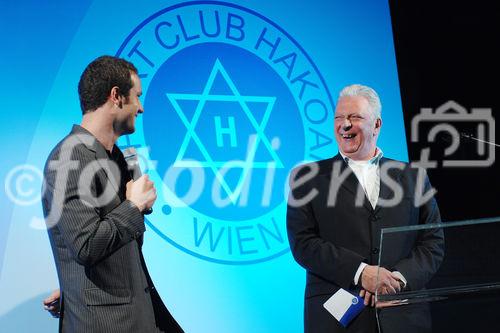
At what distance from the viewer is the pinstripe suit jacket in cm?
181

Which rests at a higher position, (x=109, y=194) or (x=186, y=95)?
(x=186, y=95)

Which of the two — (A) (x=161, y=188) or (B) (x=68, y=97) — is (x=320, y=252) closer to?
(A) (x=161, y=188)

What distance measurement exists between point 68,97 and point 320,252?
1464mm

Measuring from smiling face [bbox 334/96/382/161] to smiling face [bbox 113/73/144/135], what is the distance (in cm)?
102

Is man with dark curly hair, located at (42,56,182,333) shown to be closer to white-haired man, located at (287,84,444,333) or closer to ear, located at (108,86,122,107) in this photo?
ear, located at (108,86,122,107)

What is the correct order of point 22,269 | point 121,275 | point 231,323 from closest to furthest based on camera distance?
point 121,275 < point 22,269 < point 231,323

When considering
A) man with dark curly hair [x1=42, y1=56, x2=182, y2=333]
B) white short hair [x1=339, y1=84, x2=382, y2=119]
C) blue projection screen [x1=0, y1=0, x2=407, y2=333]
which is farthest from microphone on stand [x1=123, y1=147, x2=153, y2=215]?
white short hair [x1=339, y1=84, x2=382, y2=119]

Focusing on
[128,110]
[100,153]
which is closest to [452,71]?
[128,110]

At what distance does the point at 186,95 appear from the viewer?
3.33m

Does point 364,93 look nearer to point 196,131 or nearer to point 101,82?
point 196,131

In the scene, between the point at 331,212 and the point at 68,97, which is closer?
the point at 331,212

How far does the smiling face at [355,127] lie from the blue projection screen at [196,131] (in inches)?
30.3

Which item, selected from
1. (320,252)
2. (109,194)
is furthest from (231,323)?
(109,194)

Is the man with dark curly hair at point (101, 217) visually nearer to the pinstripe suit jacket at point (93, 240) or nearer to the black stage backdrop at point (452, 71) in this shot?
the pinstripe suit jacket at point (93, 240)
